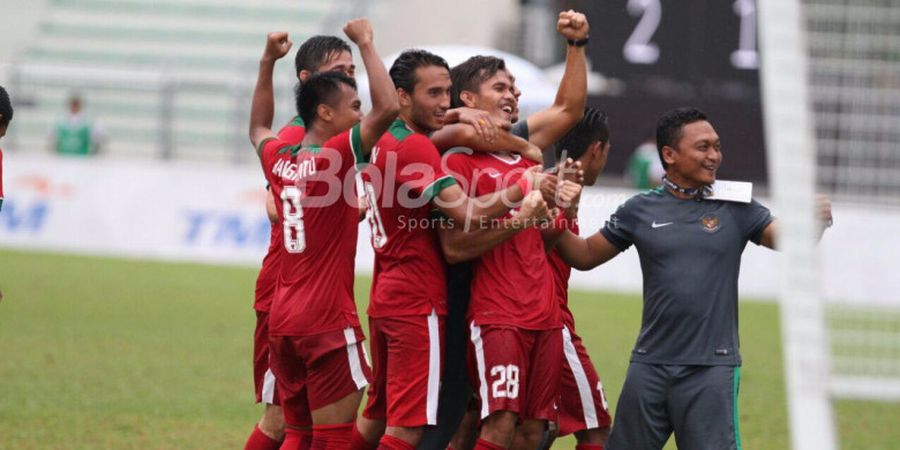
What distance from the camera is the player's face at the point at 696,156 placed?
21.5 ft

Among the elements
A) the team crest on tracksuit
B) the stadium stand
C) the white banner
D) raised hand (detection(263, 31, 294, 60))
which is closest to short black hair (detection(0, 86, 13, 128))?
raised hand (detection(263, 31, 294, 60))

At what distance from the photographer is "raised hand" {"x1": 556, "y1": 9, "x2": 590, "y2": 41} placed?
Answer: 648 cm

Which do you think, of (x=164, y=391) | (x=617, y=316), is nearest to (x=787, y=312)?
(x=164, y=391)

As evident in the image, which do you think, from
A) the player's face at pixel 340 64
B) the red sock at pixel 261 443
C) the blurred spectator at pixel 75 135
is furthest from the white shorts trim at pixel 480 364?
the blurred spectator at pixel 75 135

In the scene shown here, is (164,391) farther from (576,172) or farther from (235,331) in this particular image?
(576,172)

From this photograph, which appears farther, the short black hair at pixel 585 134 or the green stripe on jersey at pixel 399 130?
the short black hair at pixel 585 134

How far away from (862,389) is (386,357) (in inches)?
107

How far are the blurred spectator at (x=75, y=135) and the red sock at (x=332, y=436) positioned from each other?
754 inches

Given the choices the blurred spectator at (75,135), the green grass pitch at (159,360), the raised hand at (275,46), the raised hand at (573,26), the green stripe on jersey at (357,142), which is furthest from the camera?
the blurred spectator at (75,135)

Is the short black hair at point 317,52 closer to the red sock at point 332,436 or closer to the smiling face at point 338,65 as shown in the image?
the smiling face at point 338,65

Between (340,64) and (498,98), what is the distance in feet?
3.81

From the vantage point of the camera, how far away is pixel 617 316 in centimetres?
1705

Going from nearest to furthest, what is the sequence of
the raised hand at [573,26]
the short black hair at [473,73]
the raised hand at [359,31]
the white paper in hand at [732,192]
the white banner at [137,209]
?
the raised hand at [359,31], the raised hand at [573,26], the white paper in hand at [732,192], the short black hair at [473,73], the white banner at [137,209]

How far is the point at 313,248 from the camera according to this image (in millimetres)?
6438
